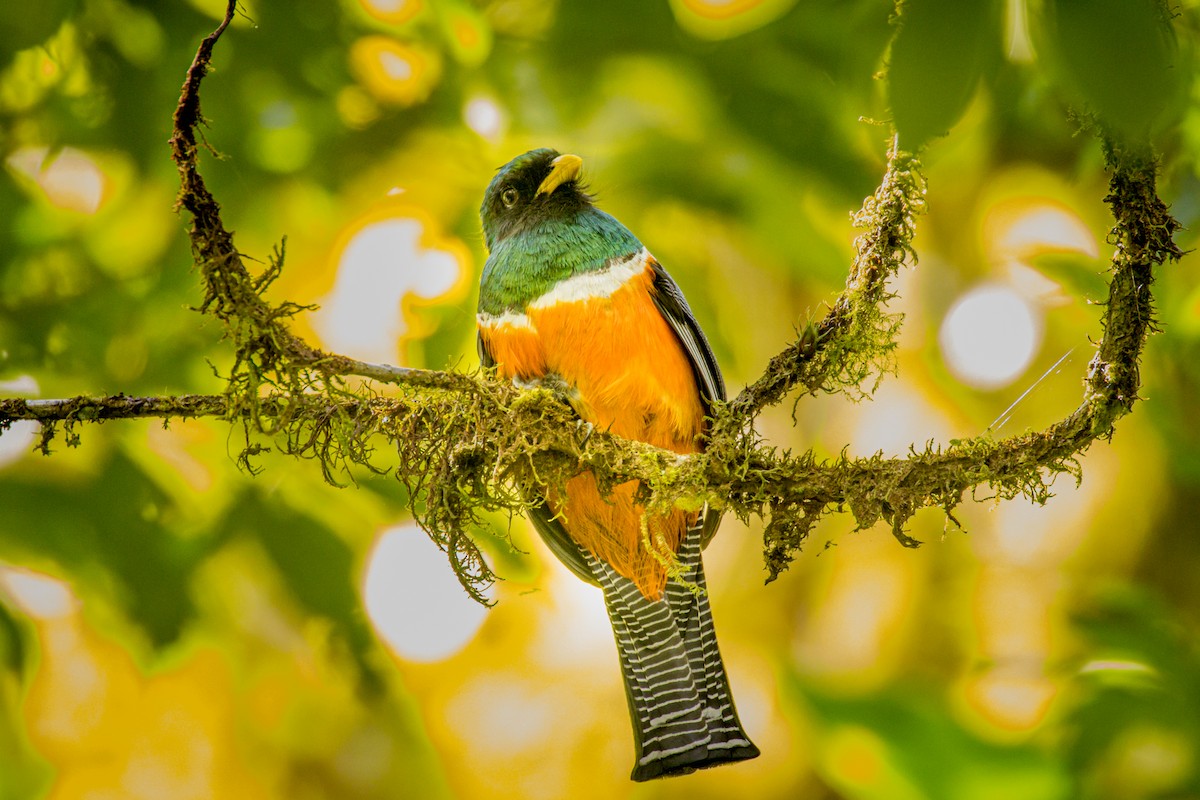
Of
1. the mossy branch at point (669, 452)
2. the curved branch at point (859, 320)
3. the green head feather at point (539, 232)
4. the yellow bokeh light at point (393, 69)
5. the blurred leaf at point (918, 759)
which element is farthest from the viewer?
the yellow bokeh light at point (393, 69)

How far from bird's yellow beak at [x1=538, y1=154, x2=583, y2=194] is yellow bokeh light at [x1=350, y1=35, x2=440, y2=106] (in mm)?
1028

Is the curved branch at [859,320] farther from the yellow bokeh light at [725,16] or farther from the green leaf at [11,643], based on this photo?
the green leaf at [11,643]

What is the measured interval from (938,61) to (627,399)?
1.80 metres

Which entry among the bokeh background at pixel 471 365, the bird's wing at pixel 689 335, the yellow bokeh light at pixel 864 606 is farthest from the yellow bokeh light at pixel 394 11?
the yellow bokeh light at pixel 864 606

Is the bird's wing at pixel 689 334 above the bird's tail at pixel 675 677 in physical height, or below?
above

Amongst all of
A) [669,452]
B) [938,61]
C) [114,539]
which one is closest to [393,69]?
[114,539]

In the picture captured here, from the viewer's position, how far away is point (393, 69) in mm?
3973

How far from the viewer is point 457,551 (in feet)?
8.22

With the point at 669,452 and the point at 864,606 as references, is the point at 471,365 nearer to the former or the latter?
the point at 669,452

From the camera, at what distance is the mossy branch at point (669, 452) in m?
2.00

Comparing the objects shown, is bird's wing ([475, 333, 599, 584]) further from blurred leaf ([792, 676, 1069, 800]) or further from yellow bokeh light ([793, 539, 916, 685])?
yellow bokeh light ([793, 539, 916, 685])

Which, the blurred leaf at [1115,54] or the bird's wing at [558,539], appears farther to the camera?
the bird's wing at [558,539]

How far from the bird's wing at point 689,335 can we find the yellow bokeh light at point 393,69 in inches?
58.6

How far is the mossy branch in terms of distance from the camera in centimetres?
200
